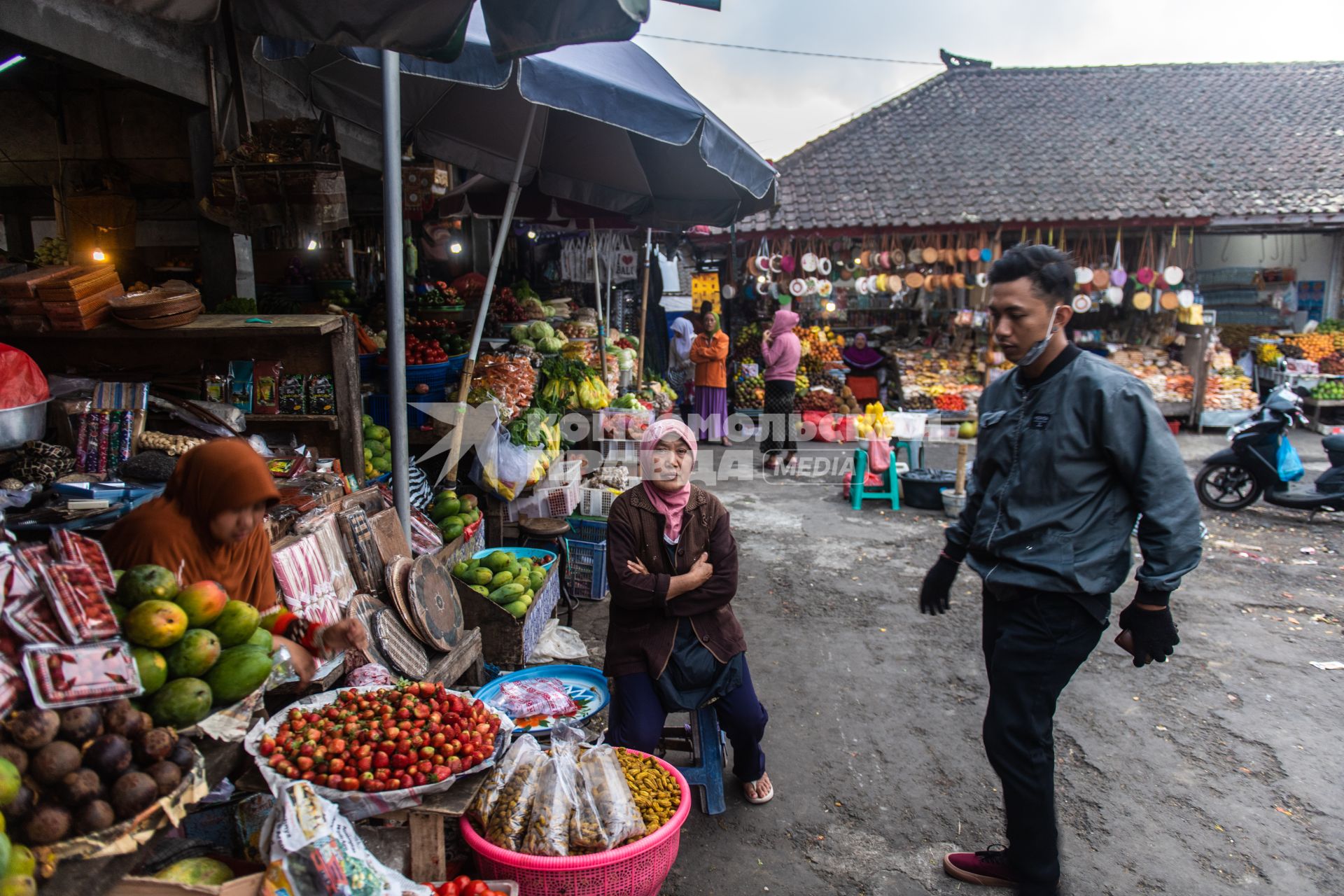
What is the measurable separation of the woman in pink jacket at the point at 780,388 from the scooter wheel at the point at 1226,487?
4.11 m

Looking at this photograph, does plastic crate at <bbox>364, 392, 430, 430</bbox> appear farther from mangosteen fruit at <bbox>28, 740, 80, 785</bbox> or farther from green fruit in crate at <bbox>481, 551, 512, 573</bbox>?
mangosteen fruit at <bbox>28, 740, 80, 785</bbox>

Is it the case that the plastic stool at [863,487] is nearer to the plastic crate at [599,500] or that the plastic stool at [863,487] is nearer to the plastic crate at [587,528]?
the plastic crate at [599,500]

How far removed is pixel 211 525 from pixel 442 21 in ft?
5.51

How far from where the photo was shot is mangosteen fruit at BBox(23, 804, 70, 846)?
159 centimetres

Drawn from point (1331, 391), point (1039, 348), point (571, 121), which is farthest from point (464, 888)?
point (1331, 391)

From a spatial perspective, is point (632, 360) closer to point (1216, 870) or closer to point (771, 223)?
point (771, 223)

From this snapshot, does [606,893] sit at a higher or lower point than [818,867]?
higher

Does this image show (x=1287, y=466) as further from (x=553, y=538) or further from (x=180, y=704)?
(x=180, y=704)

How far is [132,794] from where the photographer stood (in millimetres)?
1688

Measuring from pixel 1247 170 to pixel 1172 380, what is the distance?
12.5 ft

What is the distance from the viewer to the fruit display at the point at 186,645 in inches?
73.8

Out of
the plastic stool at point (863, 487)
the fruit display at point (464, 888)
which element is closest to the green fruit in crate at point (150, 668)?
the fruit display at point (464, 888)

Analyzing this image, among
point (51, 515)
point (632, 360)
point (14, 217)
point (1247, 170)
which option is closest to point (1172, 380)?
point (1247, 170)

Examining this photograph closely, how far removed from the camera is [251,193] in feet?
13.9
